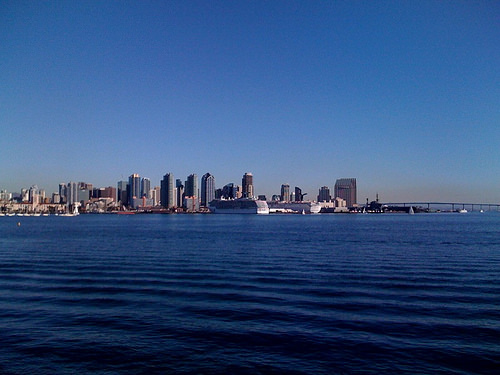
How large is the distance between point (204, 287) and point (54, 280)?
8195 millimetres

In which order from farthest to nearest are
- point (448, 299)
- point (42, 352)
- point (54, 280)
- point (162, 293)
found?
point (54, 280)
point (162, 293)
point (448, 299)
point (42, 352)

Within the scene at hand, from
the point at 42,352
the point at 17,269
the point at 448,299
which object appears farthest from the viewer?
the point at 17,269

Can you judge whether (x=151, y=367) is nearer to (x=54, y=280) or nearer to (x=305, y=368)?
(x=305, y=368)

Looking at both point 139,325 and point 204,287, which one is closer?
point 139,325

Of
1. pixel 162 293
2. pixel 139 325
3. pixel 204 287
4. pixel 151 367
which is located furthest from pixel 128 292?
pixel 151 367

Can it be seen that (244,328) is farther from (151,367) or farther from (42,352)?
(42,352)

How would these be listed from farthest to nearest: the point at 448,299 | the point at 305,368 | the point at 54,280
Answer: the point at 54,280
the point at 448,299
the point at 305,368

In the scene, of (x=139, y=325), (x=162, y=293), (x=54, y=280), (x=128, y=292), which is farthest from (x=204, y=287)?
(x=54, y=280)

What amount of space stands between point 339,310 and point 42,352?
9.47m

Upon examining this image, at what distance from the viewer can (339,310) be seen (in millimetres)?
15156


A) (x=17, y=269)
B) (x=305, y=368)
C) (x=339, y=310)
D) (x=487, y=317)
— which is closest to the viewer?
(x=305, y=368)

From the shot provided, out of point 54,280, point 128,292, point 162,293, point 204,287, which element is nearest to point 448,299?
point 204,287

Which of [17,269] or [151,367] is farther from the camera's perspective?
[17,269]

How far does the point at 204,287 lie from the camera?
A: 63.1ft
